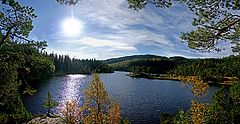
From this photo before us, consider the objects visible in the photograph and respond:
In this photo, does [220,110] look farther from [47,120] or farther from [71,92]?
[71,92]

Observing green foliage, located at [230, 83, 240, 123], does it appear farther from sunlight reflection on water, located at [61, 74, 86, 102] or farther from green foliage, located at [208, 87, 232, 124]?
sunlight reflection on water, located at [61, 74, 86, 102]

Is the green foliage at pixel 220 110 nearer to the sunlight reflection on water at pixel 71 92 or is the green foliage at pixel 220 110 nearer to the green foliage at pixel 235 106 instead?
the green foliage at pixel 235 106

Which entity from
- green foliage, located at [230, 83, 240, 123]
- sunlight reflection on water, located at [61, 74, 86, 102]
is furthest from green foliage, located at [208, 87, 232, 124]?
sunlight reflection on water, located at [61, 74, 86, 102]

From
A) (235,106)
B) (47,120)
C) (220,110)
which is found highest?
(235,106)

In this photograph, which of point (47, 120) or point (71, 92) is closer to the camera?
point (47, 120)

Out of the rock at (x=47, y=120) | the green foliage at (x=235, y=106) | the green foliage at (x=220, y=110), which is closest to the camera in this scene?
the green foliage at (x=235, y=106)

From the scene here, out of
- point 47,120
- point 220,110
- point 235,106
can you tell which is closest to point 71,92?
point 47,120

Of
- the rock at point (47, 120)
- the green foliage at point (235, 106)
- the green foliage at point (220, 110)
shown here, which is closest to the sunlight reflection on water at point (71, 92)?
the rock at point (47, 120)

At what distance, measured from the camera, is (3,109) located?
39281 mm

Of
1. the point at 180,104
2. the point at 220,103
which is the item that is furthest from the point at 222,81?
the point at 220,103

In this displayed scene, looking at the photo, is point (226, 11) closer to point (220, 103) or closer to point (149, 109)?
point (220, 103)

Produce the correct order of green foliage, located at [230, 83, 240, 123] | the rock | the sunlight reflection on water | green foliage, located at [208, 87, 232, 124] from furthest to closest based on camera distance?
the sunlight reflection on water < the rock < green foliage, located at [208, 87, 232, 124] < green foliage, located at [230, 83, 240, 123]

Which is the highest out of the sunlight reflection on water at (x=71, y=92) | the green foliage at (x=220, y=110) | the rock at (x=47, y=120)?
the green foliage at (x=220, y=110)

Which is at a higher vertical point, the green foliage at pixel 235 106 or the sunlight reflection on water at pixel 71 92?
the green foliage at pixel 235 106
